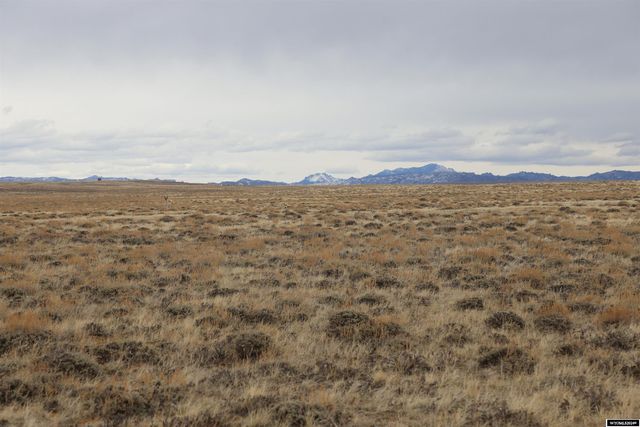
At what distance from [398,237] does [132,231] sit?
14.3 meters

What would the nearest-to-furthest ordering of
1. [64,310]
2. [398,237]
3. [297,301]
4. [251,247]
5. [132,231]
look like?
[64,310]
[297,301]
[251,247]
[398,237]
[132,231]

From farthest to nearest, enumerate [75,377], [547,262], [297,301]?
[547,262], [297,301], [75,377]

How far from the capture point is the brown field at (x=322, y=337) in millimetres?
5922

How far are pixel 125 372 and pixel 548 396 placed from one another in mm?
5872

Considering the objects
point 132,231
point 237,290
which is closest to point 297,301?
point 237,290

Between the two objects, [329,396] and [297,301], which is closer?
[329,396]

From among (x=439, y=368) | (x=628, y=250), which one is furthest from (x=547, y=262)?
(x=439, y=368)

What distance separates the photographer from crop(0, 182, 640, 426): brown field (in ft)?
19.4

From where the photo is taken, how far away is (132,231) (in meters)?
25.9

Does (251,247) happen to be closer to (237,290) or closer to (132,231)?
(237,290)

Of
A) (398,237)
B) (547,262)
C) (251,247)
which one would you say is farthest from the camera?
(398,237)

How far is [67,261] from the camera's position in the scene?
638 inches

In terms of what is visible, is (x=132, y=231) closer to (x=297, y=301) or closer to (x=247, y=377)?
(x=297, y=301)

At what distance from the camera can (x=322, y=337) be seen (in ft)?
28.3
